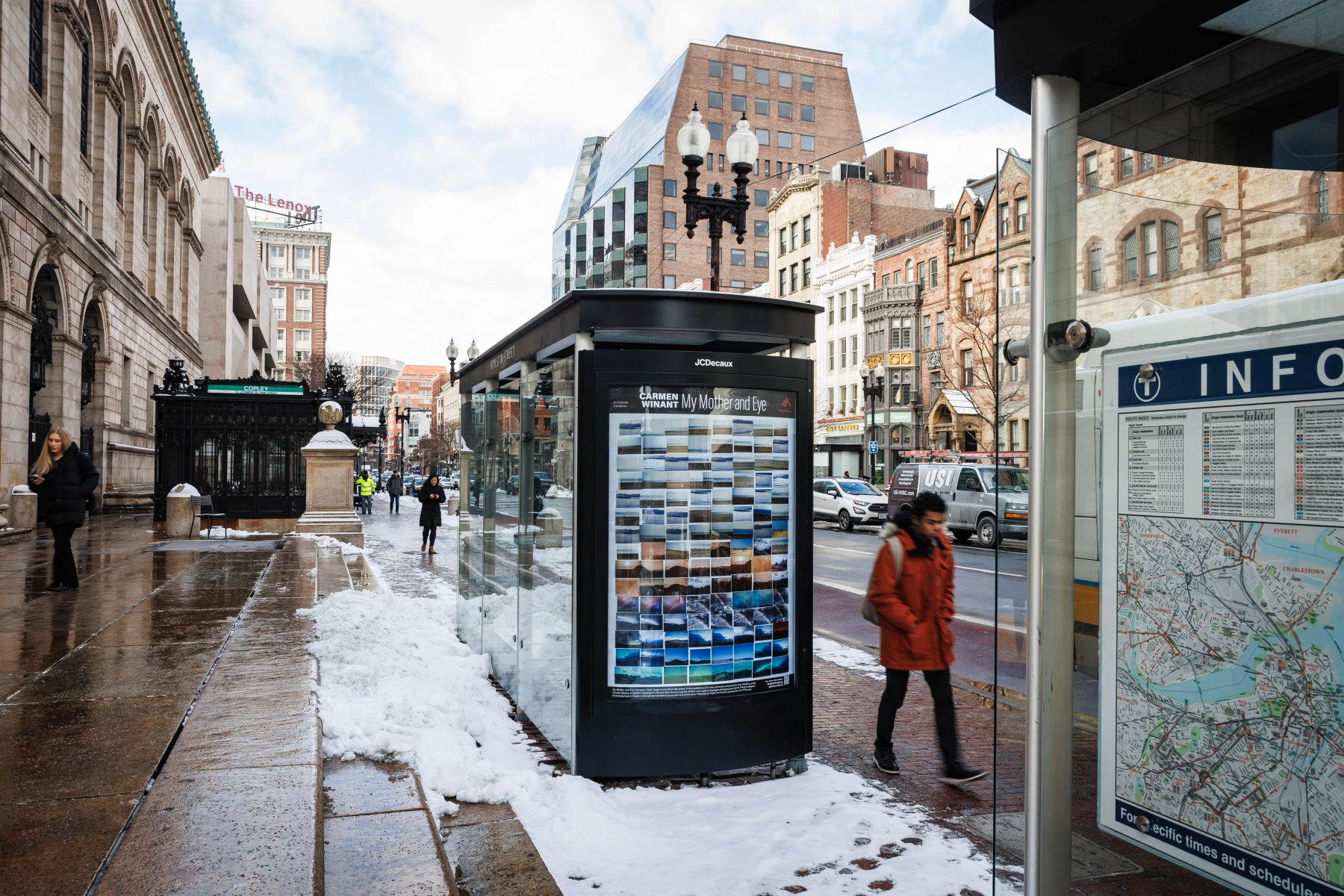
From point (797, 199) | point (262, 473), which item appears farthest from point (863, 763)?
point (797, 199)

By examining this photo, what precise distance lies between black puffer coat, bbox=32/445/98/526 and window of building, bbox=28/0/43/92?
620 inches

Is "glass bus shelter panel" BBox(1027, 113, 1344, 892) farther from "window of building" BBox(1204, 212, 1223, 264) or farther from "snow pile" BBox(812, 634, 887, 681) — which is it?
"snow pile" BBox(812, 634, 887, 681)

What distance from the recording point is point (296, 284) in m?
131

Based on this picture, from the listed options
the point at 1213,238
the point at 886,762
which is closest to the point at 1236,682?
the point at 1213,238

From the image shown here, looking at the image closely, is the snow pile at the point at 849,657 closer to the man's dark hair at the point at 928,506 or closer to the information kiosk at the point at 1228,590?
the man's dark hair at the point at 928,506

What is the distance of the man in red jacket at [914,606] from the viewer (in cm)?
565

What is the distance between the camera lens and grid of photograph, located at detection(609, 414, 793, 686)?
5262 mm

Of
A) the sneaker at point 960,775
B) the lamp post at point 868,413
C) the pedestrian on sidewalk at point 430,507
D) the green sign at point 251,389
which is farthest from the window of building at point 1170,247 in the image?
the lamp post at point 868,413

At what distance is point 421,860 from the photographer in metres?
3.47

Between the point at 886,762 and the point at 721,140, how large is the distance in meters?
76.3

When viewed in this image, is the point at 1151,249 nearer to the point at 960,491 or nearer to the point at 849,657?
the point at 849,657

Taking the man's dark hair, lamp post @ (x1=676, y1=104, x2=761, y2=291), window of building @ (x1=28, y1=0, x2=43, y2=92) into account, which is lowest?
the man's dark hair

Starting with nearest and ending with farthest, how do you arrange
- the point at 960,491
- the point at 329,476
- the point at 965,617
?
the point at 965,617 → the point at 329,476 → the point at 960,491

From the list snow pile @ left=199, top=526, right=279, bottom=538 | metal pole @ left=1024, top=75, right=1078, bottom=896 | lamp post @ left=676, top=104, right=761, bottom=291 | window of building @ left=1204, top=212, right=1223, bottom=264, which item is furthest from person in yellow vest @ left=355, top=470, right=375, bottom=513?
window of building @ left=1204, top=212, right=1223, bottom=264
